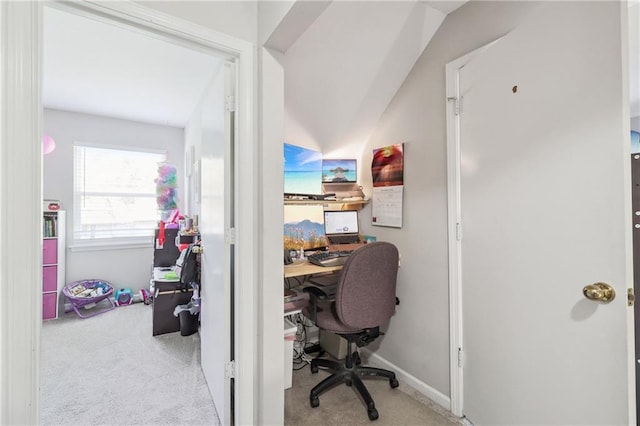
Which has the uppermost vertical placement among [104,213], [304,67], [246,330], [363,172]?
[304,67]

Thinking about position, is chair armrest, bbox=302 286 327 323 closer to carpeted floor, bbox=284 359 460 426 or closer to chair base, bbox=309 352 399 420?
chair base, bbox=309 352 399 420

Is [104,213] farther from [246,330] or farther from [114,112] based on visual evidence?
[246,330]

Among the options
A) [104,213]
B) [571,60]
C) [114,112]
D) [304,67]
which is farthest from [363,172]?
[104,213]

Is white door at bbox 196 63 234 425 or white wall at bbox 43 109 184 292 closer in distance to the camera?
white door at bbox 196 63 234 425

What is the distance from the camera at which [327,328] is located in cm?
180

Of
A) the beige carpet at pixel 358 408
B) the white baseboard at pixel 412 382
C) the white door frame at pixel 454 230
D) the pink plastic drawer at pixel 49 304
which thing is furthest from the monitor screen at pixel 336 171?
the pink plastic drawer at pixel 49 304

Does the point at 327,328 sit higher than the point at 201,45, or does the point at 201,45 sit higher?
the point at 201,45

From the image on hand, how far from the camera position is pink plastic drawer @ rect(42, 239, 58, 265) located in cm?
308

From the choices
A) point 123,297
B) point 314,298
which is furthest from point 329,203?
point 123,297

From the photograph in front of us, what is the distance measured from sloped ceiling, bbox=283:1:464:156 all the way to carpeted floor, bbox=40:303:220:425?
1.91 meters

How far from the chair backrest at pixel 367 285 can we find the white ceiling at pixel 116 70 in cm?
144

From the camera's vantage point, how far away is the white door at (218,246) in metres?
1.49

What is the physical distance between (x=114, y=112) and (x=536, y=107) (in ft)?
13.6

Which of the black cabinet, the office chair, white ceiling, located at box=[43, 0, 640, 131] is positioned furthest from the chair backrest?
the black cabinet
